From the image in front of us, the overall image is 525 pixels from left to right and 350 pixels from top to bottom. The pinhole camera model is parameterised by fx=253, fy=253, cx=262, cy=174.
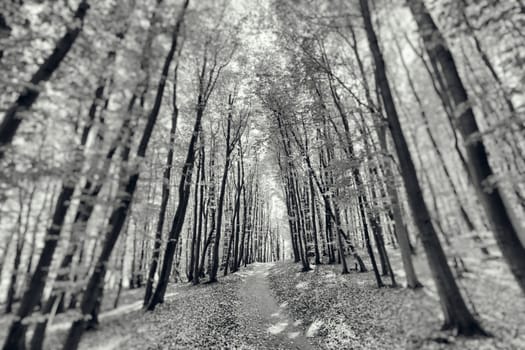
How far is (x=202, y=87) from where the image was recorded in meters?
13.5

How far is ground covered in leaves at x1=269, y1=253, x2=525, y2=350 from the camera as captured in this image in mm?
5211

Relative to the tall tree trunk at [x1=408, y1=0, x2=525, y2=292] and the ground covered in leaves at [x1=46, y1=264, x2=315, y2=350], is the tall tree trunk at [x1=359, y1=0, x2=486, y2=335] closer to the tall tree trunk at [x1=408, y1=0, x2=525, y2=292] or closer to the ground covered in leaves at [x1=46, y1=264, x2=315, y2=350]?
the tall tree trunk at [x1=408, y1=0, x2=525, y2=292]

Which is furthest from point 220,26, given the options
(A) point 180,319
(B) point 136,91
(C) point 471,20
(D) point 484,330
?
(D) point 484,330

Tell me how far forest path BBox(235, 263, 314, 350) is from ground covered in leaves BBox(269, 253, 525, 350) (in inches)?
16.9

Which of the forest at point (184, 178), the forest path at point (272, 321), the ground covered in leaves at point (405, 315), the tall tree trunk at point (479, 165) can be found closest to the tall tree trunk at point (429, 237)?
the forest at point (184, 178)

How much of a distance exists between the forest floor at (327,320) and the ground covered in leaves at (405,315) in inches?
0.6

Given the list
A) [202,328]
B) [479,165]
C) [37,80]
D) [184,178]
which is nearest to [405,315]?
[479,165]

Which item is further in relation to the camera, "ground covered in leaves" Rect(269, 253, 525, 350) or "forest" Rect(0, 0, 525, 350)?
"ground covered in leaves" Rect(269, 253, 525, 350)

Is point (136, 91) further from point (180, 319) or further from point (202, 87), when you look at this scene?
point (180, 319)

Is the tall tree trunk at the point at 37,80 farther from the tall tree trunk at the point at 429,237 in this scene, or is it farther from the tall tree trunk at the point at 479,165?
the tall tree trunk at the point at 429,237

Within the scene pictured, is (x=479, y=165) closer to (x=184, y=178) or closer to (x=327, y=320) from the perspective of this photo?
(x=327, y=320)

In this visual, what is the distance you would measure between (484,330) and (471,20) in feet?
19.5

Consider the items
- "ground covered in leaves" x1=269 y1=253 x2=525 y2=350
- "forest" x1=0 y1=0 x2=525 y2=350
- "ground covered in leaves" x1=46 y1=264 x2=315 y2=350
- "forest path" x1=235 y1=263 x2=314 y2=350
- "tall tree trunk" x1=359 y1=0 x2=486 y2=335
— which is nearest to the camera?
"forest" x1=0 y1=0 x2=525 y2=350

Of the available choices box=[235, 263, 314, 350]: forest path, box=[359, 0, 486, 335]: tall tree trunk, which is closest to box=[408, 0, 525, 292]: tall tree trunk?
box=[359, 0, 486, 335]: tall tree trunk
